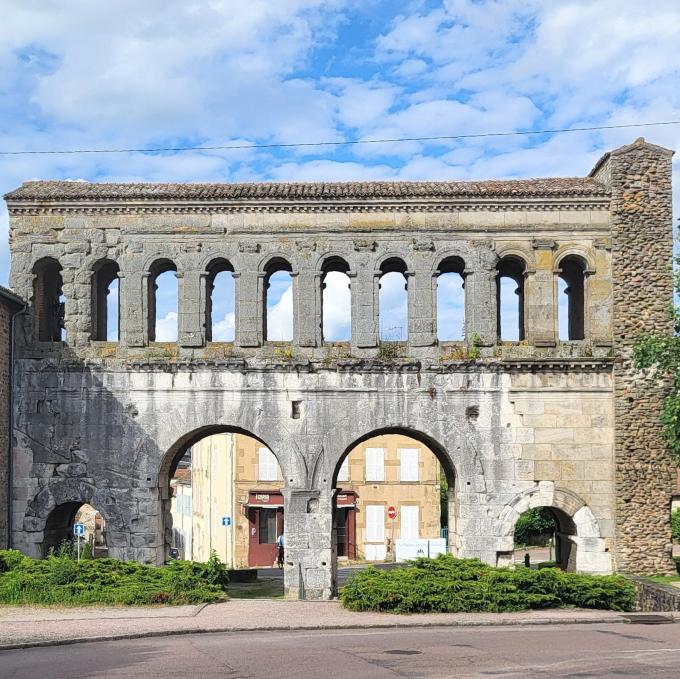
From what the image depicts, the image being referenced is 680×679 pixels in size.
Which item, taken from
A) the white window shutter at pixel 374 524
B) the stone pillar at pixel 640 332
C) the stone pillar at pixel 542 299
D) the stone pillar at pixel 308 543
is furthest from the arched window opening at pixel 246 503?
the stone pillar at pixel 640 332

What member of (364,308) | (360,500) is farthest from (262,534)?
(364,308)

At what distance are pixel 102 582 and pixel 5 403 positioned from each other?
558cm

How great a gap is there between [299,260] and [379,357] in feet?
10.3

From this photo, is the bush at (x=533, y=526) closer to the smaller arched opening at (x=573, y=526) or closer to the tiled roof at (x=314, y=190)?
the smaller arched opening at (x=573, y=526)

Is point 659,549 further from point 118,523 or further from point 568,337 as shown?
point 118,523

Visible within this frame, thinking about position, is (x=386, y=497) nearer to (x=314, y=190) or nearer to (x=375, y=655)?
(x=314, y=190)

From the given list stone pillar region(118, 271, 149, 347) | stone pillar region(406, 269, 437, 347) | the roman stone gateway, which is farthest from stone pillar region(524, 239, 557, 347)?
stone pillar region(118, 271, 149, 347)

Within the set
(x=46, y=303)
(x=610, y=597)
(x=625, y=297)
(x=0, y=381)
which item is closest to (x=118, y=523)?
(x=0, y=381)

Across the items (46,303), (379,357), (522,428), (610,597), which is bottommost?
(610,597)

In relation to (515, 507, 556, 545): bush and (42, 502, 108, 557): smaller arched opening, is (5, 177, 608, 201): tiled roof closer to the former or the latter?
(42, 502, 108, 557): smaller arched opening

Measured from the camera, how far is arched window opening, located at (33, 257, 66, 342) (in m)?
25.5

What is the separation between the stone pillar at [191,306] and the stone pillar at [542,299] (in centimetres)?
813

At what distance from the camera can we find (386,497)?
42562 mm

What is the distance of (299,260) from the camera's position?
2505cm
